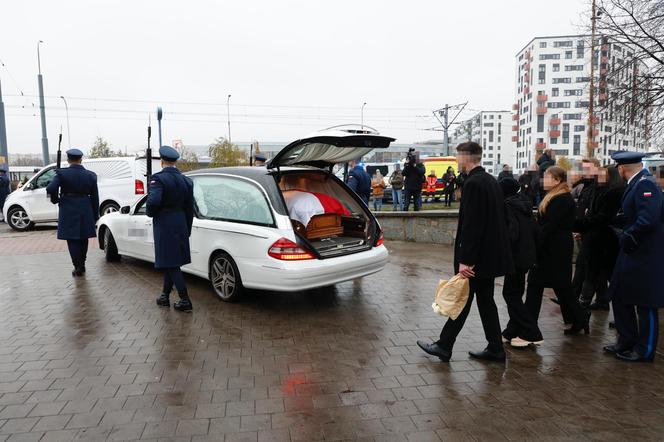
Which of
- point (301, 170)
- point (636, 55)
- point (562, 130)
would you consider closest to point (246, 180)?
point (301, 170)

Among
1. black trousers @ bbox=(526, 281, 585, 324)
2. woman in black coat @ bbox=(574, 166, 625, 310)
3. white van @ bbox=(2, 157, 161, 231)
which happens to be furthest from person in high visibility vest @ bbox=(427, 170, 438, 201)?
black trousers @ bbox=(526, 281, 585, 324)

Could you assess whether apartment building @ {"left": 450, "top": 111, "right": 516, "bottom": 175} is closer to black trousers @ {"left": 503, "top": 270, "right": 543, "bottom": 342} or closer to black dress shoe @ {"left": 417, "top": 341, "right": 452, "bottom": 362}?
black trousers @ {"left": 503, "top": 270, "right": 543, "bottom": 342}

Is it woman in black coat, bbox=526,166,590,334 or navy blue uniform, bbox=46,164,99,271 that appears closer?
woman in black coat, bbox=526,166,590,334

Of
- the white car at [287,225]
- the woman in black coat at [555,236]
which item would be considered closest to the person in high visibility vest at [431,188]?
the white car at [287,225]

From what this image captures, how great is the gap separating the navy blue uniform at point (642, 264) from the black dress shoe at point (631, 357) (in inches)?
1.1

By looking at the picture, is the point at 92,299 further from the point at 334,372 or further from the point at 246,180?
the point at 334,372

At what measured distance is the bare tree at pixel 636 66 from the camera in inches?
384

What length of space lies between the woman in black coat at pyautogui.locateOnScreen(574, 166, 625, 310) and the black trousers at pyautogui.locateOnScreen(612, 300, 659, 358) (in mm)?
453

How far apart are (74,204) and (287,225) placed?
4.11 metres

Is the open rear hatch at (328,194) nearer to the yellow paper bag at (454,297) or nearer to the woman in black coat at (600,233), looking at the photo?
the yellow paper bag at (454,297)

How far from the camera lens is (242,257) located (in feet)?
19.1

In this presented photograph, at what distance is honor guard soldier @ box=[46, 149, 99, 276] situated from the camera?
756cm

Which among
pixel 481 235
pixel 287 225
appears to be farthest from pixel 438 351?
pixel 287 225

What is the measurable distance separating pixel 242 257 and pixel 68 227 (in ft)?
11.6
